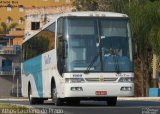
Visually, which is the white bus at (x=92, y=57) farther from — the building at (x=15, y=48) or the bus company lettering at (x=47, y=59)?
the building at (x=15, y=48)

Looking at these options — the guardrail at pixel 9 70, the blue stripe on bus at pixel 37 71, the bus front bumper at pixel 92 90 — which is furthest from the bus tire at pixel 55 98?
the guardrail at pixel 9 70

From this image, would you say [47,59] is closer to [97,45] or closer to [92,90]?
[97,45]

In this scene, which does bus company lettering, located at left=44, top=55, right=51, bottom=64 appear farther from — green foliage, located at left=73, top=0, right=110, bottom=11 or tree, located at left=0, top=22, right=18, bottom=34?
tree, located at left=0, top=22, right=18, bottom=34

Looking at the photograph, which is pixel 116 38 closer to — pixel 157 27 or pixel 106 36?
pixel 106 36

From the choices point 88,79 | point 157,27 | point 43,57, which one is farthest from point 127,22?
point 157,27

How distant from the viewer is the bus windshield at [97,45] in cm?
2305

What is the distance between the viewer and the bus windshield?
75.6 ft

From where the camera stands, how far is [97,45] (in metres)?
23.3

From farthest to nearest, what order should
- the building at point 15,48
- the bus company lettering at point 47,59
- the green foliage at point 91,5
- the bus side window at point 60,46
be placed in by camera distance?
the building at point 15,48
the green foliage at point 91,5
the bus company lettering at point 47,59
the bus side window at point 60,46

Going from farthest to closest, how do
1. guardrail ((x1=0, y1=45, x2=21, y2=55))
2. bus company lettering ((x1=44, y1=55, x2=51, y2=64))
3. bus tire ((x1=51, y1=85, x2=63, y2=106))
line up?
guardrail ((x1=0, y1=45, x2=21, y2=55)) < bus company lettering ((x1=44, y1=55, x2=51, y2=64)) < bus tire ((x1=51, y1=85, x2=63, y2=106))

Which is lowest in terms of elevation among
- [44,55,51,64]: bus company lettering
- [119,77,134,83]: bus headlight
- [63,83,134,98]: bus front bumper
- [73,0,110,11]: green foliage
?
[63,83,134,98]: bus front bumper

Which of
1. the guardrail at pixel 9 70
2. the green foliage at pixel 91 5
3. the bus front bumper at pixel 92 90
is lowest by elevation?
the guardrail at pixel 9 70

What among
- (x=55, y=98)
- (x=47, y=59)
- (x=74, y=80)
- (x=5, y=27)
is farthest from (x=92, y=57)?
(x=5, y=27)

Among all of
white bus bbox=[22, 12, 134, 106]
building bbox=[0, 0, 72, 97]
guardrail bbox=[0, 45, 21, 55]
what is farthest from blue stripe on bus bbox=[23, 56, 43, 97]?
guardrail bbox=[0, 45, 21, 55]
